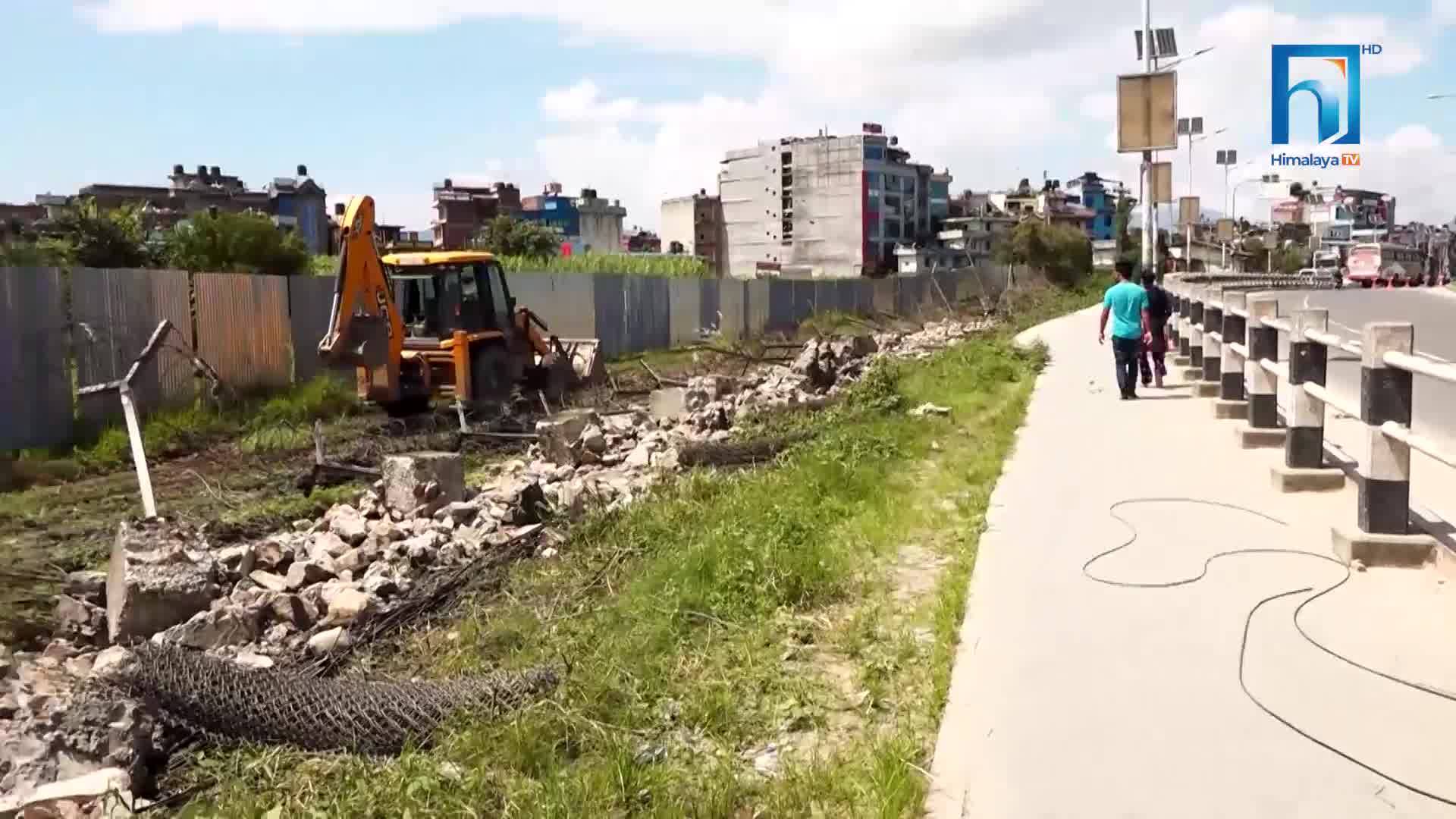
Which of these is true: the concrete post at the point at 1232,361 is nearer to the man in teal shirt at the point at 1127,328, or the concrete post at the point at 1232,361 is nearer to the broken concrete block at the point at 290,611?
the man in teal shirt at the point at 1127,328

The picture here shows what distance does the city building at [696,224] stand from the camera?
120875 millimetres

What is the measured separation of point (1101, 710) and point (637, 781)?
1.67m

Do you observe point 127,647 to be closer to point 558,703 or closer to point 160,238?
point 558,703

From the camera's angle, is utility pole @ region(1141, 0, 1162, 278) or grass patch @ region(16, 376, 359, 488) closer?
grass patch @ region(16, 376, 359, 488)

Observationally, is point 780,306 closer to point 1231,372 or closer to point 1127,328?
point 1127,328

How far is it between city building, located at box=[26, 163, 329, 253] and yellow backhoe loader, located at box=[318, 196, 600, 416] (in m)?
77.0

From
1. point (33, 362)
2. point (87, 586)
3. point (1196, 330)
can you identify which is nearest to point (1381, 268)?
point (1196, 330)

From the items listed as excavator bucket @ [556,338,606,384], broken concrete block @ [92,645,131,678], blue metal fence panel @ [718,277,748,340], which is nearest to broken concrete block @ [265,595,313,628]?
broken concrete block @ [92,645,131,678]

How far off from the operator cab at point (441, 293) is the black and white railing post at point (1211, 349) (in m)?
10.6

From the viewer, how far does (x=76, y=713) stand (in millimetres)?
5387

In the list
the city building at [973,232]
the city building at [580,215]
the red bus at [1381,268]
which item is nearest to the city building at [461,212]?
the city building at [580,215]

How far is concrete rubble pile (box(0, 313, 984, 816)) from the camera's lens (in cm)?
525

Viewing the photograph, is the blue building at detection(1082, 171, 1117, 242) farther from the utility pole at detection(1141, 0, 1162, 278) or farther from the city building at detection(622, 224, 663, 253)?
the utility pole at detection(1141, 0, 1162, 278)

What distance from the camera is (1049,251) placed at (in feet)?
238
